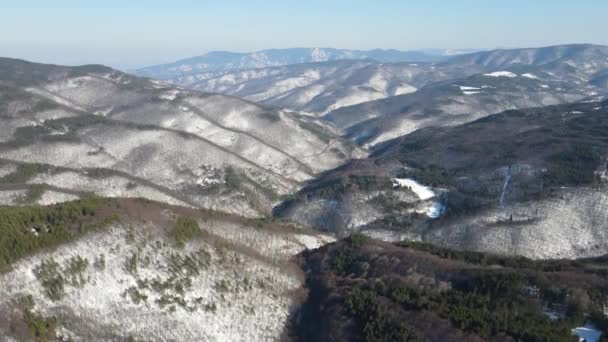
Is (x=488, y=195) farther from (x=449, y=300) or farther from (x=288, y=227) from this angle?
(x=449, y=300)

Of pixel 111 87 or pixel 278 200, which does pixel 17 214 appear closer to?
pixel 278 200

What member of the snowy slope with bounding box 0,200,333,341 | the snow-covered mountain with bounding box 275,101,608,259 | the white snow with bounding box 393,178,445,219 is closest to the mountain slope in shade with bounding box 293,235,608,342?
the snowy slope with bounding box 0,200,333,341

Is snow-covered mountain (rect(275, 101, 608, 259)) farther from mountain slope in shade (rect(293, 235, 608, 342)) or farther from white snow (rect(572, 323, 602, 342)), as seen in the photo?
white snow (rect(572, 323, 602, 342))

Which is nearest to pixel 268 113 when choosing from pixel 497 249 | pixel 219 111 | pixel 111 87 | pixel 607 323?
A: pixel 219 111

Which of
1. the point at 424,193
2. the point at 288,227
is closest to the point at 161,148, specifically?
the point at 288,227

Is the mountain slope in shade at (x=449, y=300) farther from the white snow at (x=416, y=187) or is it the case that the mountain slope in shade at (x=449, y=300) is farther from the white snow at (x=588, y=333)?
the white snow at (x=416, y=187)

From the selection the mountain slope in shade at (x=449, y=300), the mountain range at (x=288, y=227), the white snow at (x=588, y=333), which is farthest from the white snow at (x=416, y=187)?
the white snow at (x=588, y=333)
